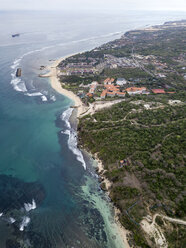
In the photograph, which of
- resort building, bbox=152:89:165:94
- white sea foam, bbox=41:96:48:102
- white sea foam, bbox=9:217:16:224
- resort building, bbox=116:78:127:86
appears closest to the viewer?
white sea foam, bbox=9:217:16:224

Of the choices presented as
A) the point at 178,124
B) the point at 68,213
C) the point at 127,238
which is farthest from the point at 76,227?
the point at 178,124

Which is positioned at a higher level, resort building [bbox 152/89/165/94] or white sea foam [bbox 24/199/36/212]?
resort building [bbox 152/89/165/94]

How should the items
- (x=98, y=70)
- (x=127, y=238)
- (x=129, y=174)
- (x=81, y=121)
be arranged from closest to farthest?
(x=127, y=238)
(x=129, y=174)
(x=81, y=121)
(x=98, y=70)

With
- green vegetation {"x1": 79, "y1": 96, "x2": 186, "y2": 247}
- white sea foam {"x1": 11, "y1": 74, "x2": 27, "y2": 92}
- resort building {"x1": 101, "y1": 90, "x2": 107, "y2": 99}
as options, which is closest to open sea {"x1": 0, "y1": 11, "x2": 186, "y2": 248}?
green vegetation {"x1": 79, "y1": 96, "x2": 186, "y2": 247}

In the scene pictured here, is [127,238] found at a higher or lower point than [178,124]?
lower

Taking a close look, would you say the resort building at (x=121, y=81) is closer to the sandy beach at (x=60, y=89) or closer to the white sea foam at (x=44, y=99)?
the sandy beach at (x=60, y=89)

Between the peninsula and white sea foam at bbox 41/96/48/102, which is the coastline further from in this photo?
white sea foam at bbox 41/96/48/102

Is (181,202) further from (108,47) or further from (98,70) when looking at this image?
(108,47)

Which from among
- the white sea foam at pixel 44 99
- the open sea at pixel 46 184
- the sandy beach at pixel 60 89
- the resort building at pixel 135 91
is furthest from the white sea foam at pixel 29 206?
the resort building at pixel 135 91
